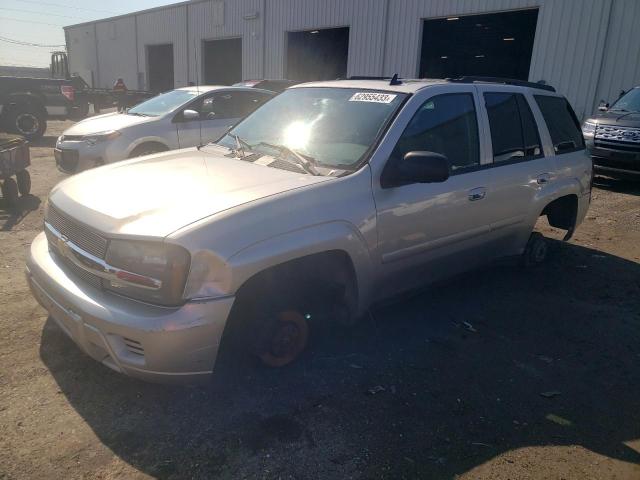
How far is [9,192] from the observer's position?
6.82 m

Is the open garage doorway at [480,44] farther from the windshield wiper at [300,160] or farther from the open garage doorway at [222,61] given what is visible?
the windshield wiper at [300,160]

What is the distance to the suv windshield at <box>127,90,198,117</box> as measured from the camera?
8156 millimetres

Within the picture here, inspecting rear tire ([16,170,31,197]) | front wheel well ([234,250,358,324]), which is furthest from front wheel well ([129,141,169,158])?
front wheel well ([234,250,358,324])

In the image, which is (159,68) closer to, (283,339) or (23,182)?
(23,182)

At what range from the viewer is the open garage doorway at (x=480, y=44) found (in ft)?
54.8

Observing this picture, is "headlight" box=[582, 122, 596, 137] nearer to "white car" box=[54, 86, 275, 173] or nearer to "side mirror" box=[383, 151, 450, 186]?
"white car" box=[54, 86, 275, 173]

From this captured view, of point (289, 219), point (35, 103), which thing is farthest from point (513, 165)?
point (35, 103)

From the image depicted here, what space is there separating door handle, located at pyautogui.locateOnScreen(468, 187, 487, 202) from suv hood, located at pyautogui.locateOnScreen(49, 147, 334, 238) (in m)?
1.33

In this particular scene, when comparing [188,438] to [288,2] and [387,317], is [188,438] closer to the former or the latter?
[387,317]

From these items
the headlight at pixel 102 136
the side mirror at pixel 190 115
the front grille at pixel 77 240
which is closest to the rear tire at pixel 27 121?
the headlight at pixel 102 136

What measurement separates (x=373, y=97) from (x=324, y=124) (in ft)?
Result: 1.37

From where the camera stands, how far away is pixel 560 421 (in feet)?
9.62

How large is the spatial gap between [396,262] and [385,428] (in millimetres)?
1115

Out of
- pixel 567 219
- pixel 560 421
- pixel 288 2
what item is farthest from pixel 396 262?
pixel 288 2
